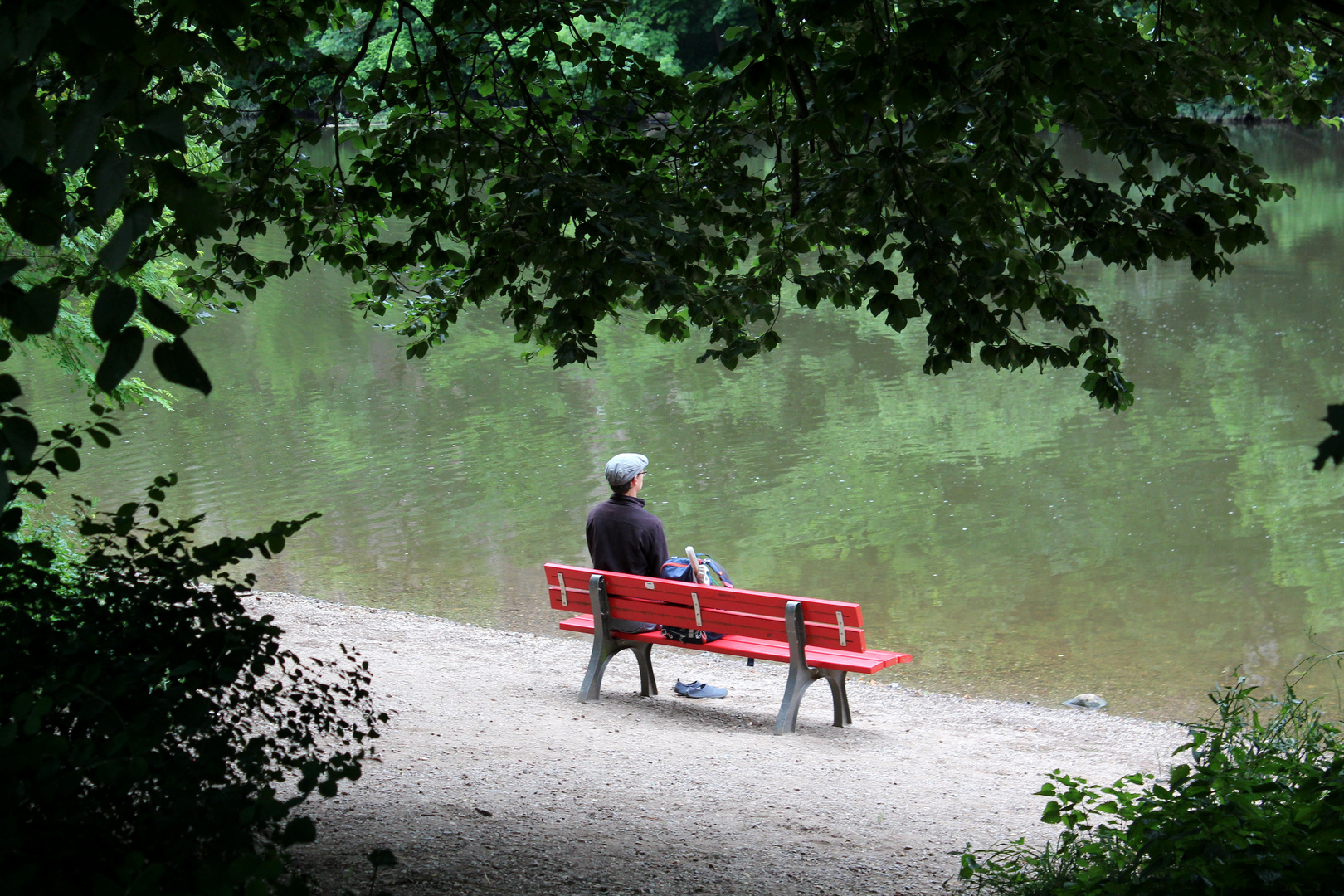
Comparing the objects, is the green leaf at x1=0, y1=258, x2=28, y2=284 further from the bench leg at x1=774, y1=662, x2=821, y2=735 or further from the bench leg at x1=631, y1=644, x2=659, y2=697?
the bench leg at x1=631, y1=644, x2=659, y2=697

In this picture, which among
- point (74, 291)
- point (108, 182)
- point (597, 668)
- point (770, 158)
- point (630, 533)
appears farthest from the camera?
point (74, 291)

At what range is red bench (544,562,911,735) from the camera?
705 cm

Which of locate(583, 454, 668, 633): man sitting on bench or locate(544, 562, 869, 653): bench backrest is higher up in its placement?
locate(583, 454, 668, 633): man sitting on bench

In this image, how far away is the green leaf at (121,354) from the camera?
1.65m

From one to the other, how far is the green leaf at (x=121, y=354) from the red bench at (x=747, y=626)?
5536 mm


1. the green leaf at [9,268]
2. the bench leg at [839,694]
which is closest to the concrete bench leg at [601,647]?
the bench leg at [839,694]

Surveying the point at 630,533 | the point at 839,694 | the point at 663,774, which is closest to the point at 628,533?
the point at 630,533

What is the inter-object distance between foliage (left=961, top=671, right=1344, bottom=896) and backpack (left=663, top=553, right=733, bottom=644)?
3.40 meters

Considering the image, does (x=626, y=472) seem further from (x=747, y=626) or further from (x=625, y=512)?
(x=747, y=626)

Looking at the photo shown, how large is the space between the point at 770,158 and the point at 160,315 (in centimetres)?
387

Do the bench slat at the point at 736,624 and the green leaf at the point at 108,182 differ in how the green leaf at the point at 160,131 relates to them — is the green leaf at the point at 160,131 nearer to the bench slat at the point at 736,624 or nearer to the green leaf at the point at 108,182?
the green leaf at the point at 108,182

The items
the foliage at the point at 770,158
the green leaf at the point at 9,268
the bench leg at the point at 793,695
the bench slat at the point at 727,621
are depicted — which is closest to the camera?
the green leaf at the point at 9,268

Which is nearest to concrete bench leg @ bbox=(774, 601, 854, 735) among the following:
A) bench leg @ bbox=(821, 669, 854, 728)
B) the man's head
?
bench leg @ bbox=(821, 669, 854, 728)

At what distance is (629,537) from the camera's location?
25.4 ft
